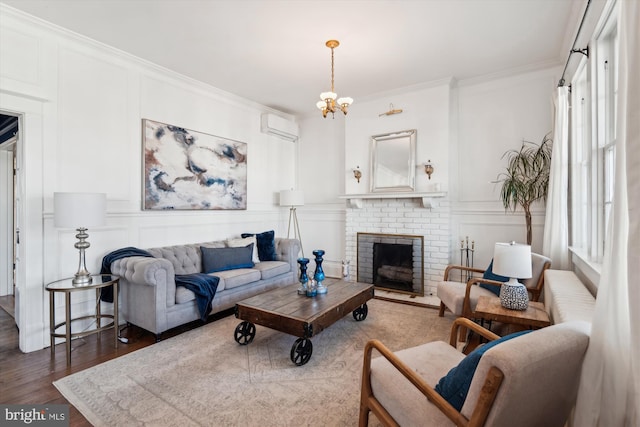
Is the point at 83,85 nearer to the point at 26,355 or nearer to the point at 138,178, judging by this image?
the point at 138,178

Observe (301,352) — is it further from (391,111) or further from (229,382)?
(391,111)

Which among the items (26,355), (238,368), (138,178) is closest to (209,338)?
(238,368)

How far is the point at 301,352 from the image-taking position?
257 cm

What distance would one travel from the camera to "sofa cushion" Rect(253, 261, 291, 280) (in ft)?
13.8

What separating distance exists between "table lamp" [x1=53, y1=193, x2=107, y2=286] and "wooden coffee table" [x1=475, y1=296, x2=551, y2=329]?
11.0 ft

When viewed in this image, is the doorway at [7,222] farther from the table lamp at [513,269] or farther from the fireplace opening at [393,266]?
the table lamp at [513,269]

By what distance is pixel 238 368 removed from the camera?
2.52 metres

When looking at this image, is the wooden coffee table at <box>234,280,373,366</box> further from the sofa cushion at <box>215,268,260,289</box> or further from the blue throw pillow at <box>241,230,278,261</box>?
the blue throw pillow at <box>241,230,278,261</box>

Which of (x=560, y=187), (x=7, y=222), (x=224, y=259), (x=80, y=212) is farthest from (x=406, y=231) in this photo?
(x=7, y=222)

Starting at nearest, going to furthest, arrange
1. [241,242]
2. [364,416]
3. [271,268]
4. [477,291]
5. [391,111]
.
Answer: [364,416] < [477,291] < [271,268] < [241,242] < [391,111]

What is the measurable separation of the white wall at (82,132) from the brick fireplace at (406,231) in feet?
7.65

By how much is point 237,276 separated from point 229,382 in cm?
157

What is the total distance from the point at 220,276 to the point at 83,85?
8.18 feet

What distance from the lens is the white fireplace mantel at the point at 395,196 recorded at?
4.43 m
